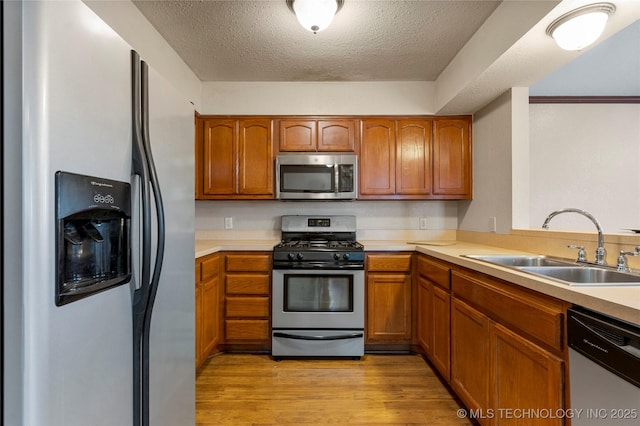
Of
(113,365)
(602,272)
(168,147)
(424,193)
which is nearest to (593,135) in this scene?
(424,193)

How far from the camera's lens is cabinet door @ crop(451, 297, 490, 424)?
5.02 feet

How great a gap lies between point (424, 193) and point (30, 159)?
2785mm

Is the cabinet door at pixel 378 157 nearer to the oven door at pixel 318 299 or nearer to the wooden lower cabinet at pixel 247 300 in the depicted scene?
the oven door at pixel 318 299

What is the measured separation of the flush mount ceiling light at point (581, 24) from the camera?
143 centimetres

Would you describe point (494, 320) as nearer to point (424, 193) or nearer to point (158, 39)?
point (424, 193)

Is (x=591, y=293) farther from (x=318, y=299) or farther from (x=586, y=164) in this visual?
(x=586, y=164)

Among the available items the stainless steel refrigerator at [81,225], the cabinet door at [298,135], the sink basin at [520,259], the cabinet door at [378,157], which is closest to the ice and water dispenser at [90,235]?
the stainless steel refrigerator at [81,225]

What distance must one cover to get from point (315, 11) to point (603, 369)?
1.96 meters

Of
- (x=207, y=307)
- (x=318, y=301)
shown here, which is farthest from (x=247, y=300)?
(x=318, y=301)

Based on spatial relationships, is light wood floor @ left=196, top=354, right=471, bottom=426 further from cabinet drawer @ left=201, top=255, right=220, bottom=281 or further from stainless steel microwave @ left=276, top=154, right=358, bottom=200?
stainless steel microwave @ left=276, top=154, right=358, bottom=200

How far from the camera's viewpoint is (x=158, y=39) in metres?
2.18

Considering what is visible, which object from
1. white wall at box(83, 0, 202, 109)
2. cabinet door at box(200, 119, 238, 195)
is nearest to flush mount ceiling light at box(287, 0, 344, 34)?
white wall at box(83, 0, 202, 109)

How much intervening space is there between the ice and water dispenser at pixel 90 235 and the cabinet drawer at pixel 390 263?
Answer: 2.00 meters

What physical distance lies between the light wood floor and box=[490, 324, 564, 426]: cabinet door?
0.51 meters
